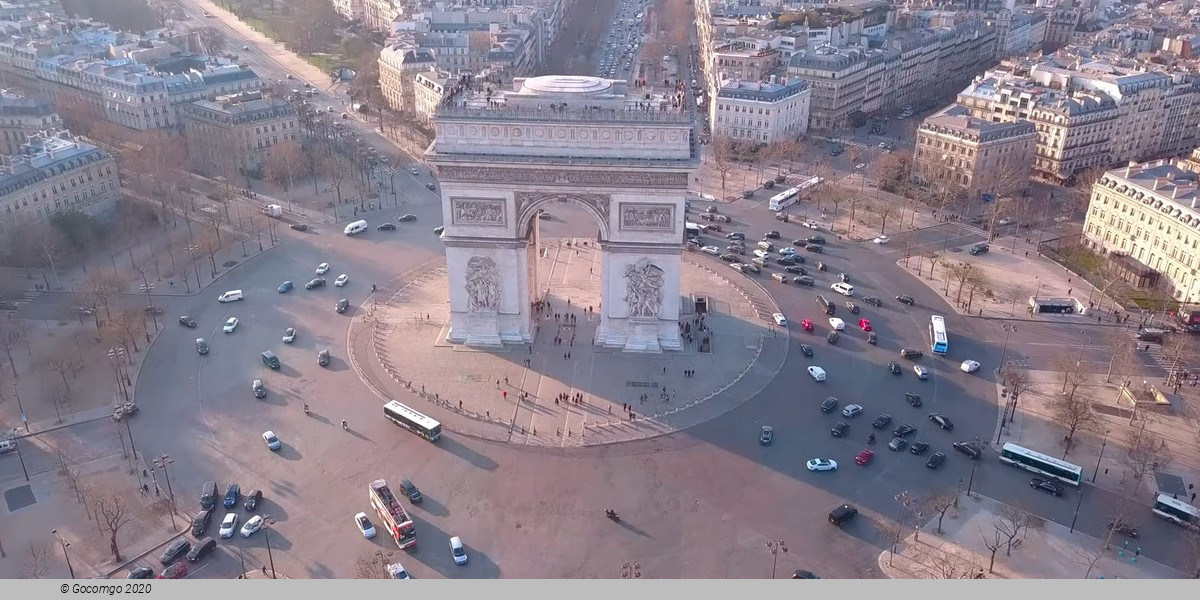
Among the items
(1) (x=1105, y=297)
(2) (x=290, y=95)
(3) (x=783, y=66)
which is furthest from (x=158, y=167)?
(1) (x=1105, y=297)

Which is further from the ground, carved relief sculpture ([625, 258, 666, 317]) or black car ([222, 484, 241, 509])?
carved relief sculpture ([625, 258, 666, 317])

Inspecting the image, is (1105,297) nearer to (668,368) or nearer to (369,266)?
(668,368)

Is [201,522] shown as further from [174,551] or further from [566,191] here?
[566,191]

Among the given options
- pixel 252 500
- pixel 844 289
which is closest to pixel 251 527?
pixel 252 500

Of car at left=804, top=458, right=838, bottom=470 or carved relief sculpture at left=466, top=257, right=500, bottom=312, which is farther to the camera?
carved relief sculpture at left=466, top=257, right=500, bottom=312

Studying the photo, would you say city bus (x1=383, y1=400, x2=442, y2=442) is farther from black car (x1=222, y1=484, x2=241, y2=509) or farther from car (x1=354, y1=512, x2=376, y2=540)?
black car (x1=222, y1=484, x2=241, y2=509)

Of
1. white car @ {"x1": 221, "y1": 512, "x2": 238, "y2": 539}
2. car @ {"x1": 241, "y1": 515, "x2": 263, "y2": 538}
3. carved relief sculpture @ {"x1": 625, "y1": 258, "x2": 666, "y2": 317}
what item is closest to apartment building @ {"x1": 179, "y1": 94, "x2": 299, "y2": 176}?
carved relief sculpture @ {"x1": 625, "y1": 258, "x2": 666, "y2": 317}
